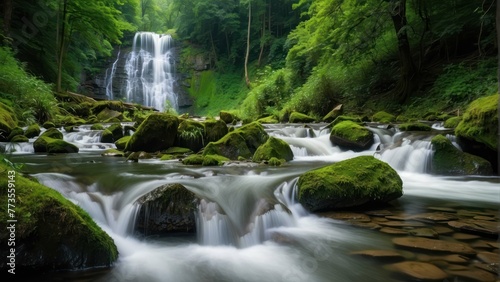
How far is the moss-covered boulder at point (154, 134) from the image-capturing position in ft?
28.9

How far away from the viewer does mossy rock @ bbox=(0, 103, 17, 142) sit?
9750mm

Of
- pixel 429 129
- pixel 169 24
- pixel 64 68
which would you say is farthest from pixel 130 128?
pixel 169 24

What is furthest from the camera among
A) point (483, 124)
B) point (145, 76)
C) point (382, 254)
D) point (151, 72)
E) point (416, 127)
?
point (151, 72)

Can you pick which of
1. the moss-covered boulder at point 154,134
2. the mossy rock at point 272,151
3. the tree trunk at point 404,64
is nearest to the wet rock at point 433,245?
the mossy rock at point 272,151

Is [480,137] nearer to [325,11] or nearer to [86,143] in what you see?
[325,11]

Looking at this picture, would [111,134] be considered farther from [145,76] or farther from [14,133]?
[145,76]

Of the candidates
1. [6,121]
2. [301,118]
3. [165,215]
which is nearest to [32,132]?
[6,121]

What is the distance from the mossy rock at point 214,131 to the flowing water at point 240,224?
313 centimetres

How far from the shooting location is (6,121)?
10258 mm

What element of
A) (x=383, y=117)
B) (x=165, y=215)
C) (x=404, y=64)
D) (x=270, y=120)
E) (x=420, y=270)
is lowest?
(x=420, y=270)

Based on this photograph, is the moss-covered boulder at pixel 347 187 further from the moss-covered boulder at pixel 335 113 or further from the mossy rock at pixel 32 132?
the moss-covered boulder at pixel 335 113

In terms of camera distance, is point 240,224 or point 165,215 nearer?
point 165,215

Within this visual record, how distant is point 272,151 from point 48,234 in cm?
592

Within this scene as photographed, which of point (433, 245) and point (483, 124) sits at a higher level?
point (483, 124)
